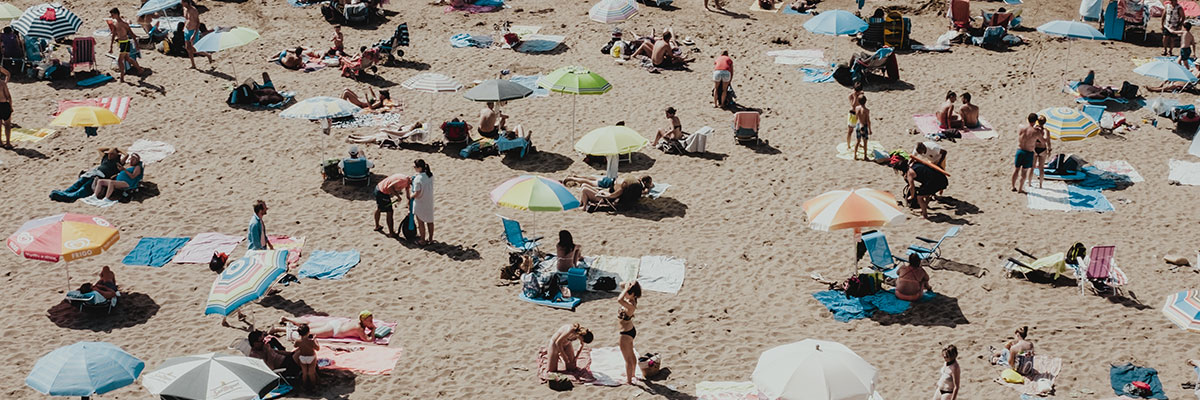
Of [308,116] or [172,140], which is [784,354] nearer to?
[308,116]

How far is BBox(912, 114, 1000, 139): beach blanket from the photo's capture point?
69.5 feet

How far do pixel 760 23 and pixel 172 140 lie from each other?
13813mm

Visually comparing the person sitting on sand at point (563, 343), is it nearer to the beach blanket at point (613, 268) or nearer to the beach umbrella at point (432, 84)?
the beach blanket at point (613, 268)

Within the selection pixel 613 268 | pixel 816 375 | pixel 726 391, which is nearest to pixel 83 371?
pixel 726 391

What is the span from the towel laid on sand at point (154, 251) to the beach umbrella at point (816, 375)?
9524mm

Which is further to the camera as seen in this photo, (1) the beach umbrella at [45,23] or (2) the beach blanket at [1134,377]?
(1) the beach umbrella at [45,23]

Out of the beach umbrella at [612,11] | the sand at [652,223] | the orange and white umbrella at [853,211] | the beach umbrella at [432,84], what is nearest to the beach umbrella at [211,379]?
the sand at [652,223]

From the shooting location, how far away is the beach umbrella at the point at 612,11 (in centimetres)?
2558

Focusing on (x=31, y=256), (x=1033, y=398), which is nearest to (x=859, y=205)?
(x=1033, y=398)

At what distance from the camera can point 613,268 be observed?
16.4 meters

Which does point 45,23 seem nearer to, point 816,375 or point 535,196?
point 535,196

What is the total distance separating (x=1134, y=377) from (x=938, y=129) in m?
8.78

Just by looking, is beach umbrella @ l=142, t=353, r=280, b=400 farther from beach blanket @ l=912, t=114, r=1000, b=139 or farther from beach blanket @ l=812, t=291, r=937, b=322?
beach blanket @ l=912, t=114, r=1000, b=139

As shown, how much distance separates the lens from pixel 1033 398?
512 inches
